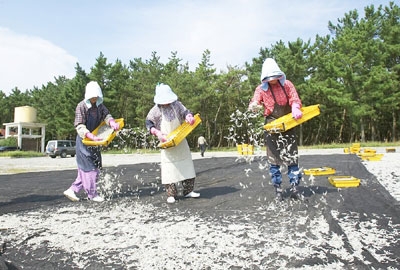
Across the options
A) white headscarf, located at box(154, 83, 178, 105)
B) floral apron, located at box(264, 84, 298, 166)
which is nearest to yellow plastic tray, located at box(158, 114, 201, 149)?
white headscarf, located at box(154, 83, 178, 105)

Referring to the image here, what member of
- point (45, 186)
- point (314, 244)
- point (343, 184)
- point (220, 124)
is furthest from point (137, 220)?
point (220, 124)

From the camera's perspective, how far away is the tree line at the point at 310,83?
102 ft

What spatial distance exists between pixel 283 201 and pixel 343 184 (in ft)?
4.74

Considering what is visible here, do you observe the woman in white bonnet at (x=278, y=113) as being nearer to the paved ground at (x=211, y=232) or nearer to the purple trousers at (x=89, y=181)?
the paved ground at (x=211, y=232)

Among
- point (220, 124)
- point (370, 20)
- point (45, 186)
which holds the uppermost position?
point (370, 20)

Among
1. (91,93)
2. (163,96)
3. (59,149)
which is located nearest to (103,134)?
(91,93)

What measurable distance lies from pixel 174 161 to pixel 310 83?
106 feet

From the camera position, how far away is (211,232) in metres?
2.71

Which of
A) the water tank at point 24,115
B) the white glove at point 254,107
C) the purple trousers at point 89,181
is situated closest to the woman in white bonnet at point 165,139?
the white glove at point 254,107

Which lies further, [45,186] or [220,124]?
[220,124]

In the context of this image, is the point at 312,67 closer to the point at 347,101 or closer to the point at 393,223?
the point at 347,101

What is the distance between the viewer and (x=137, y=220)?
325 centimetres

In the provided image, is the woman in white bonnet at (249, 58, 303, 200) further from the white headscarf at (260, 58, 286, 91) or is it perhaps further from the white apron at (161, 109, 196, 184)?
the white apron at (161, 109, 196, 184)

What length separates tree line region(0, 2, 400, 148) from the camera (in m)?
31.0
